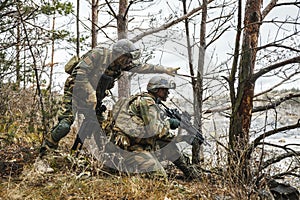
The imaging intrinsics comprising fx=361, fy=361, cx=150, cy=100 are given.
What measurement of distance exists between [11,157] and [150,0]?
12.8 ft

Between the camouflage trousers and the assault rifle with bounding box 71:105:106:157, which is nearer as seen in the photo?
the camouflage trousers

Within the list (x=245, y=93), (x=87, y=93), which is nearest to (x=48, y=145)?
(x=87, y=93)

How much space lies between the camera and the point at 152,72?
4.98m

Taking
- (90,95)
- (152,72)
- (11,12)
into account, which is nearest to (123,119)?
(90,95)

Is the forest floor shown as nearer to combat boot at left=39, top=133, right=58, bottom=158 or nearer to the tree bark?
combat boot at left=39, top=133, right=58, bottom=158

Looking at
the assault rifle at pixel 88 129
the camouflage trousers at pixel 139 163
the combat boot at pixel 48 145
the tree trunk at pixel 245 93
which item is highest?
the tree trunk at pixel 245 93

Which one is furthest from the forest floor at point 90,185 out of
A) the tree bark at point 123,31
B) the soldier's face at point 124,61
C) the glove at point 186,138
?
the tree bark at point 123,31

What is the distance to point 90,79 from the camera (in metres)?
4.41

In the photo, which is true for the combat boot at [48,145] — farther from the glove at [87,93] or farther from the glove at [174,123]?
the glove at [174,123]

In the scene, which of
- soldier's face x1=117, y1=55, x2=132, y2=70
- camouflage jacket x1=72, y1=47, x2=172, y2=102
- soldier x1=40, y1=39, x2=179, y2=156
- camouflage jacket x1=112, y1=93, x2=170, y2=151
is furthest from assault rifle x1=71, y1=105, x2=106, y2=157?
soldier's face x1=117, y1=55, x2=132, y2=70

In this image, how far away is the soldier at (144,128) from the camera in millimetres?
4054

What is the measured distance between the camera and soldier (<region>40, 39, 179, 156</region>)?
4348 millimetres

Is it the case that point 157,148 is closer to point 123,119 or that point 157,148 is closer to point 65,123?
point 123,119

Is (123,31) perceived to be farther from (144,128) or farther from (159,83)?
(144,128)
